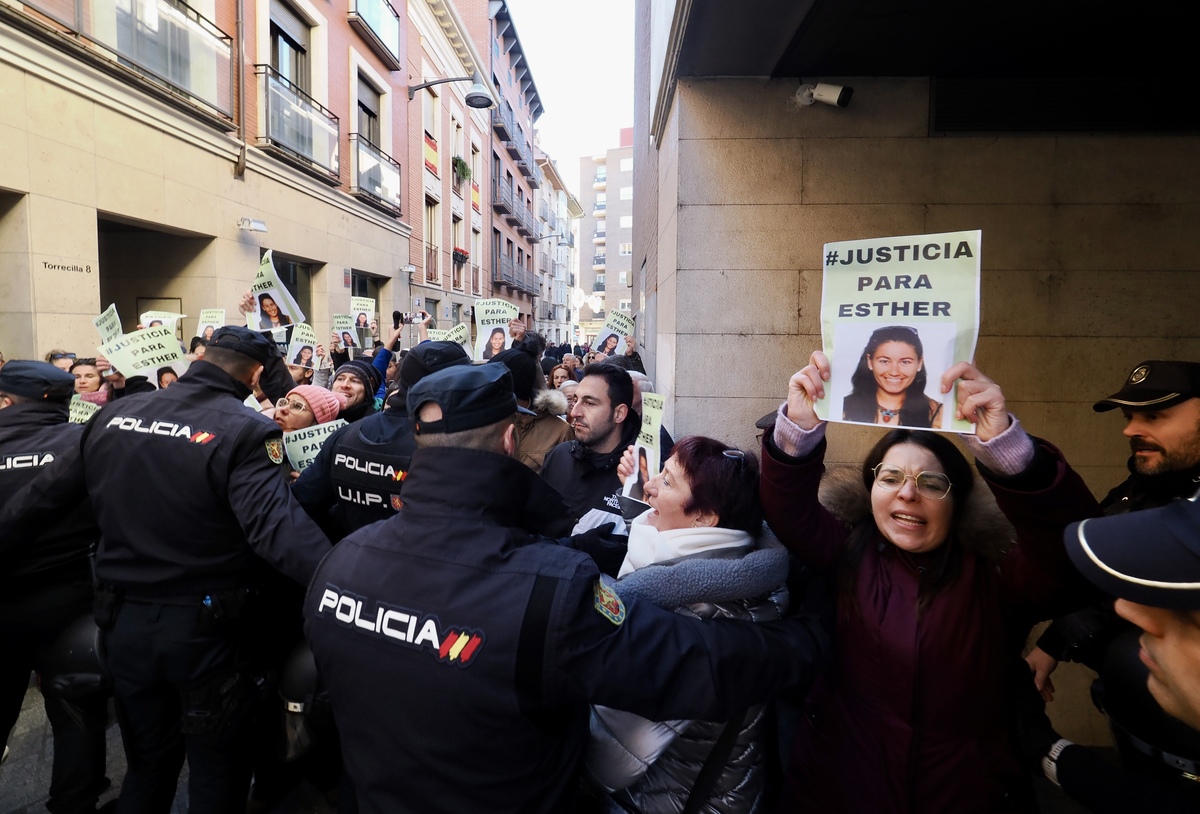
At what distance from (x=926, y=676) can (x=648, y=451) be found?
1.36 m

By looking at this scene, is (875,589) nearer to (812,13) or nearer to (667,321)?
(812,13)

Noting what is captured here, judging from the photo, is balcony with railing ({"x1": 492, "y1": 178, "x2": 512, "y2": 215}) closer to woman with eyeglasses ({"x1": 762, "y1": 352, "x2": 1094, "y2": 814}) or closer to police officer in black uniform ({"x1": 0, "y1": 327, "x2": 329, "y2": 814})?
police officer in black uniform ({"x1": 0, "y1": 327, "x2": 329, "y2": 814})

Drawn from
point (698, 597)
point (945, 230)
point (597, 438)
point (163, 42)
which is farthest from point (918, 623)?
Result: point (163, 42)

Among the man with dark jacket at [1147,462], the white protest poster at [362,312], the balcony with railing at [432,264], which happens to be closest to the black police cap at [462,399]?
the man with dark jacket at [1147,462]

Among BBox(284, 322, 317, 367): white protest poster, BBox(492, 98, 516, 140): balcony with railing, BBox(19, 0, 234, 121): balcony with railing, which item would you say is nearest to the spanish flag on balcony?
BBox(492, 98, 516, 140): balcony with railing

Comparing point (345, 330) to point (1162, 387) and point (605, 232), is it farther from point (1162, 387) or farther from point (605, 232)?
point (605, 232)

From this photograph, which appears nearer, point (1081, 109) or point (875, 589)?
point (875, 589)

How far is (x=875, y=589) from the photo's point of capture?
67.2 inches

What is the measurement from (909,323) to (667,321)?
2.88 m

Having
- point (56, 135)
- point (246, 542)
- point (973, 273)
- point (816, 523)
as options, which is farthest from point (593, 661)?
point (56, 135)

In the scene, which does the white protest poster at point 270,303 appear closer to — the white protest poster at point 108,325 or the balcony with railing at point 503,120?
the white protest poster at point 108,325

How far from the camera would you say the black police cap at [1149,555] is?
0.81 metres

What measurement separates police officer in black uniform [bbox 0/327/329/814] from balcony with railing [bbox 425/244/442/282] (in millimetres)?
20347

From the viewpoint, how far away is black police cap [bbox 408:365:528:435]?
1.58m
